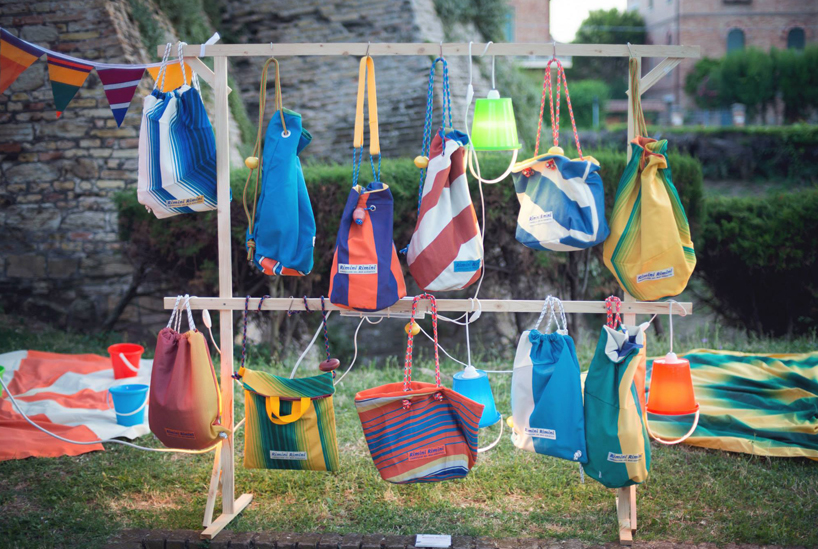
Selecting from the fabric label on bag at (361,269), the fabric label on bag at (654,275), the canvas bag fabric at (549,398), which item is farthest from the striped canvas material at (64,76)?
the fabric label on bag at (654,275)

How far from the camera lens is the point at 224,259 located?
3.18 metres

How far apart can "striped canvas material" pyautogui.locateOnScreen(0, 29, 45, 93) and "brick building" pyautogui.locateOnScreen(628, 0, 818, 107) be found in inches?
1639

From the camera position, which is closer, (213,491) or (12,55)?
(12,55)

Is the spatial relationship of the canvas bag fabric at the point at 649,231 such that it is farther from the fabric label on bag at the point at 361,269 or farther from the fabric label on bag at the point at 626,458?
the fabric label on bag at the point at 361,269

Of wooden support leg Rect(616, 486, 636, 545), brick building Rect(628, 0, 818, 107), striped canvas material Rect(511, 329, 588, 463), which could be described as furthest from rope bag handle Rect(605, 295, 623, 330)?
brick building Rect(628, 0, 818, 107)

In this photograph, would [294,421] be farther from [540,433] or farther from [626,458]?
[626,458]

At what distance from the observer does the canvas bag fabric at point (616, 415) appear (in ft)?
9.11

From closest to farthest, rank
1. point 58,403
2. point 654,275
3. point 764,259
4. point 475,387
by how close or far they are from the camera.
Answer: point 654,275 < point 475,387 < point 58,403 < point 764,259

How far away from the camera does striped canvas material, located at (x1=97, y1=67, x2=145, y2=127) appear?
3.07 metres

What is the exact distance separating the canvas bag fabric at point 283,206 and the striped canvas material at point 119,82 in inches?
26.2

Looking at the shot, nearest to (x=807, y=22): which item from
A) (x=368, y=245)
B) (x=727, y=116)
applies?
(x=727, y=116)

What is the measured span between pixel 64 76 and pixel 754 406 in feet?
14.2

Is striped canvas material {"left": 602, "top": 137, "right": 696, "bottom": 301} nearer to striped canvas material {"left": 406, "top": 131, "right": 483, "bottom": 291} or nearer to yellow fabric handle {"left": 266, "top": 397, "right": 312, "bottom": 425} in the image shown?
striped canvas material {"left": 406, "top": 131, "right": 483, "bottom": 291}

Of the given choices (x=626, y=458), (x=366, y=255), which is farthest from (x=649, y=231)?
(x=366, y=255)
